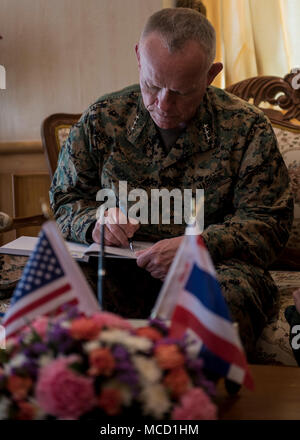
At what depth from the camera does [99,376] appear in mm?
701

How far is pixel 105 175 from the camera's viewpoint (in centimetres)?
188

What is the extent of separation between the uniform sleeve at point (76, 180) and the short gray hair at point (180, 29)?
0.40 meters

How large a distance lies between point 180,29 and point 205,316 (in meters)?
1.04

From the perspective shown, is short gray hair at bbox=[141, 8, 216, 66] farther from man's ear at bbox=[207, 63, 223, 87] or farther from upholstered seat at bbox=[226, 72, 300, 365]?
upholstered seat at bbox=[226, 72, 300, 365]

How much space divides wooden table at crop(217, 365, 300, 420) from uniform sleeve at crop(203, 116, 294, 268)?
1.86ft

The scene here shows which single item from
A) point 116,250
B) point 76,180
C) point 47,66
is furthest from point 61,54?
point 116,250

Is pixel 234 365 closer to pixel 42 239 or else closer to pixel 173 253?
pixel 42 239

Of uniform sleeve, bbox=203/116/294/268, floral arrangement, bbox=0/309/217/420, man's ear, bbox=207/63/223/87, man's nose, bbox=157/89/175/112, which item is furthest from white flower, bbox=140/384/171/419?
man's ear, bbox=207/63/223/87

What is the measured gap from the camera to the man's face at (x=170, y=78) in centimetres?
166

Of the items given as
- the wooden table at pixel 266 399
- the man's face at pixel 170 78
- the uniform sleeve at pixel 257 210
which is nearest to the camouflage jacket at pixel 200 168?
the uniform sleeve at pixel 257 210

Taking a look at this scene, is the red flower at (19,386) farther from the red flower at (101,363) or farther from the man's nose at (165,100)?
the man's nose at (165,100)
